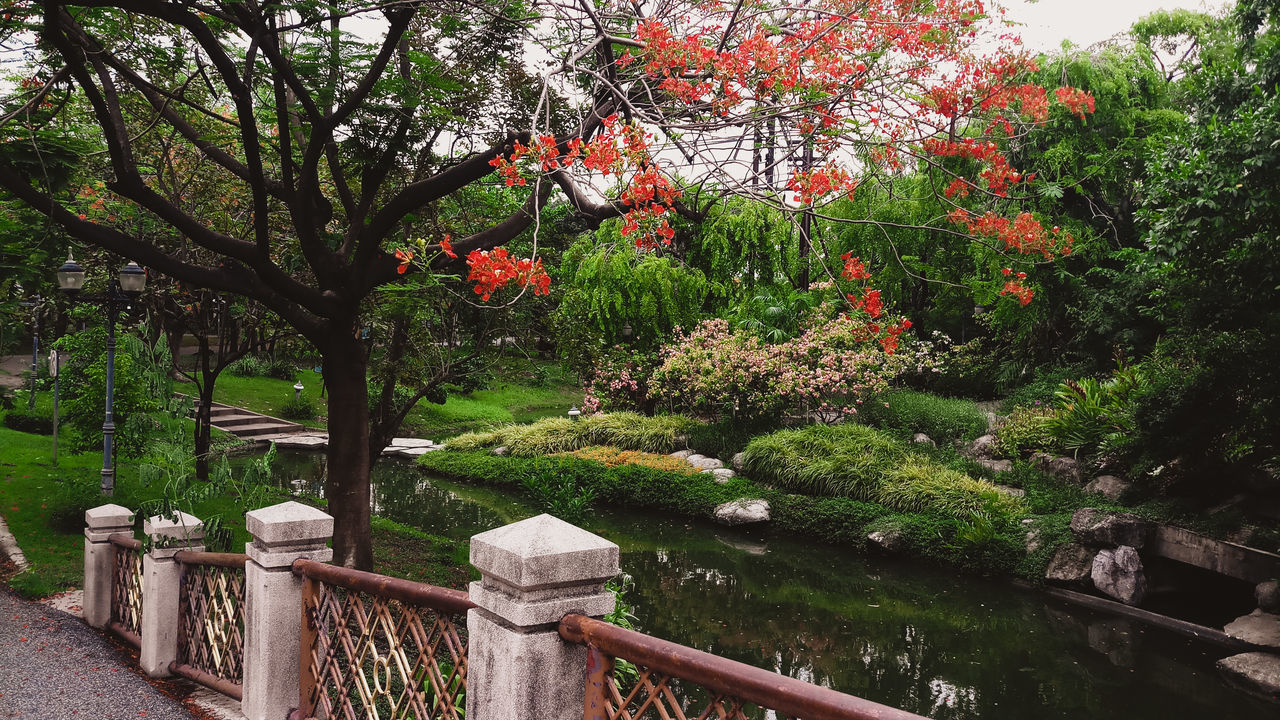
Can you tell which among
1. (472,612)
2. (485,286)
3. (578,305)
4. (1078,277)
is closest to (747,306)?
(578,305)

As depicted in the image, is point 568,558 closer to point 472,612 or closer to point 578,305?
point 472,612

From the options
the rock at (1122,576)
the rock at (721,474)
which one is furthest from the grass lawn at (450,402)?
the rock at (1122,576)

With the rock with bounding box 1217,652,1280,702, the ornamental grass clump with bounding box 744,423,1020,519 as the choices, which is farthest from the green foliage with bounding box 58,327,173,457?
the rock with bounding box 1217,652,1280,702

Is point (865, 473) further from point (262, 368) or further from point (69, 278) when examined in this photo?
point (262, 368)

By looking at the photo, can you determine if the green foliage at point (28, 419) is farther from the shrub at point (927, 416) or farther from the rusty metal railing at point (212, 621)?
the shrub at point (927, 416)

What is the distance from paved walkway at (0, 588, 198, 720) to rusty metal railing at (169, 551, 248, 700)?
9.1 inches

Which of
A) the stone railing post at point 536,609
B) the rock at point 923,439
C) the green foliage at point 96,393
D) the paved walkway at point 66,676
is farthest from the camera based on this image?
the rock at point 923,439

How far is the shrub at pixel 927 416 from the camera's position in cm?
1480

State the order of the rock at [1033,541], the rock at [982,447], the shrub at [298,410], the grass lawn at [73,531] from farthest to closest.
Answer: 1. the shrub at [298,410]
2. the rock at [982,447]
3. the rock at [1033,541]
4. the grass lawn at [73,531]

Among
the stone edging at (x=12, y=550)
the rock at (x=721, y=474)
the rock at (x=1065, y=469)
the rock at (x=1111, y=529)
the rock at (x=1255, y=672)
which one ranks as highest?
the rock at (x=1065, y=469)

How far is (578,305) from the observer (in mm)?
16672

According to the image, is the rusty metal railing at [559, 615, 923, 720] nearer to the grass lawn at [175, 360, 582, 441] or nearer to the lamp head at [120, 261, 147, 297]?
the lamp head at [120, 261, 147, 297]

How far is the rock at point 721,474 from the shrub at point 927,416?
123 inches

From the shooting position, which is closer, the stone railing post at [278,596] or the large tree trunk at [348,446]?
the stone railing post at [278,596]
